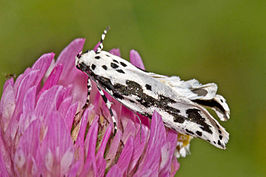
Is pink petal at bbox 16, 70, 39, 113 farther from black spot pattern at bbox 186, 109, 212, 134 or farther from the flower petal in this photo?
black spot pattern at bbox 186, 109, 212, 134

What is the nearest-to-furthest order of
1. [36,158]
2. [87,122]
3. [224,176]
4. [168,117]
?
[36,158] < [87,122] < [168,117] < [224,176]

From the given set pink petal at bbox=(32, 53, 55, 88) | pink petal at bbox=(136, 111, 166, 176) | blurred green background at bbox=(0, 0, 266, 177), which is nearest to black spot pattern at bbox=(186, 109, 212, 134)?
pink petal at bbox=(136, 111, 166, 176)

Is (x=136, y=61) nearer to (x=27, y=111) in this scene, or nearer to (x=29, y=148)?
(x=27, y=111)

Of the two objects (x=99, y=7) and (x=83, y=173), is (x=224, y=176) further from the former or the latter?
(x=83, y=173)

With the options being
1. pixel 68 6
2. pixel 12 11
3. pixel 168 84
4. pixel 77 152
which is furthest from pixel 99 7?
pixel 77 152

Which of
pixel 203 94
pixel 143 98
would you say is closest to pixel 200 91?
pixel 203 94
